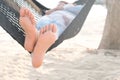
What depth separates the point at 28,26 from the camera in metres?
2.10

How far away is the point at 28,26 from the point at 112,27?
5.90ft

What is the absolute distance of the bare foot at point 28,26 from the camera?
2098mm

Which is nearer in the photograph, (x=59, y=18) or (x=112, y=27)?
(x=59, y=18)

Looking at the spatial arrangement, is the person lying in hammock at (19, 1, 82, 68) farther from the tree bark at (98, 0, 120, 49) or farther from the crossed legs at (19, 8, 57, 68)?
the tree bark at (98, 0, 120, 49)

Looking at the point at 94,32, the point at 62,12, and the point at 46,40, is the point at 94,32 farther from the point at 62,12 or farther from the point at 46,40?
the point at 46,40

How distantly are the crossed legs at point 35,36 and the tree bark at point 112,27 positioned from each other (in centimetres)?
164

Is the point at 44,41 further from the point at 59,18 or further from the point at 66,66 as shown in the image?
the point at 66,66

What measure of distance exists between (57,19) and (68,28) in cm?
19

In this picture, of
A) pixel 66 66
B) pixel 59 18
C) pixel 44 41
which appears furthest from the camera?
pixel 66 66

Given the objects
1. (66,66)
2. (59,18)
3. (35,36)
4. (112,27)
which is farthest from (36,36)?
(112,27)

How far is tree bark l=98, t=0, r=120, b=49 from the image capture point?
3619 millimetres

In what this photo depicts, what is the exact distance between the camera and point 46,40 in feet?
6.84

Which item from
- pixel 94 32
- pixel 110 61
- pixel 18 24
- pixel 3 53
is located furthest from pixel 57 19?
pixel 94 32

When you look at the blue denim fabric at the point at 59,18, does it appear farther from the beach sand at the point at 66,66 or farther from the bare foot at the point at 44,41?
the beach sand at the point at 66,66
